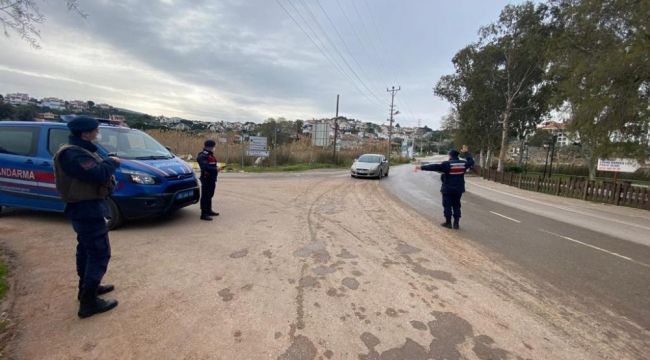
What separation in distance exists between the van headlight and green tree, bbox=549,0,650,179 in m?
17.3

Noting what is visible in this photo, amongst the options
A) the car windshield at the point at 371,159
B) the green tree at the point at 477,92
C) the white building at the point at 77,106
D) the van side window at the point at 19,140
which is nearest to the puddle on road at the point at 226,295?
the van side window at the point at 19,140

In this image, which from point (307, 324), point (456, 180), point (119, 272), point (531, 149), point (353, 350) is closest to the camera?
point (353, 350)

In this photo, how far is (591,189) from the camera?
15195mm

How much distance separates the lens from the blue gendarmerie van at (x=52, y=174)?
5215 mm

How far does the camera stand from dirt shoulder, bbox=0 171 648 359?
250cm

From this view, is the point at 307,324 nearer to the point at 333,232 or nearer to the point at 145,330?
the point at 145,330

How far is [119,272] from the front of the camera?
3709 millimetres

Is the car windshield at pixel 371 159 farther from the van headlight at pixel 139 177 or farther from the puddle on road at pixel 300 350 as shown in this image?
the puddle on road at pixel 300 350

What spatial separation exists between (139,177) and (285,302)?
3.60 meters

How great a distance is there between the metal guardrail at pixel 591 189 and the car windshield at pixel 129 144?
17540 mm

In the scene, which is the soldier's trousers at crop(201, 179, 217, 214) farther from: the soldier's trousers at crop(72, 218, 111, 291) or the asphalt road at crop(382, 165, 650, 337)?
the asphalt road at crop(382, 165, 650, 337)

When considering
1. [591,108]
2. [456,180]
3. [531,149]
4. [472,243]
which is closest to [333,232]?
[472,243]

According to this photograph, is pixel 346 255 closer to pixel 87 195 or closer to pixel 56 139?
pixel 87 195

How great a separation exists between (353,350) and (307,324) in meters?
0.50
